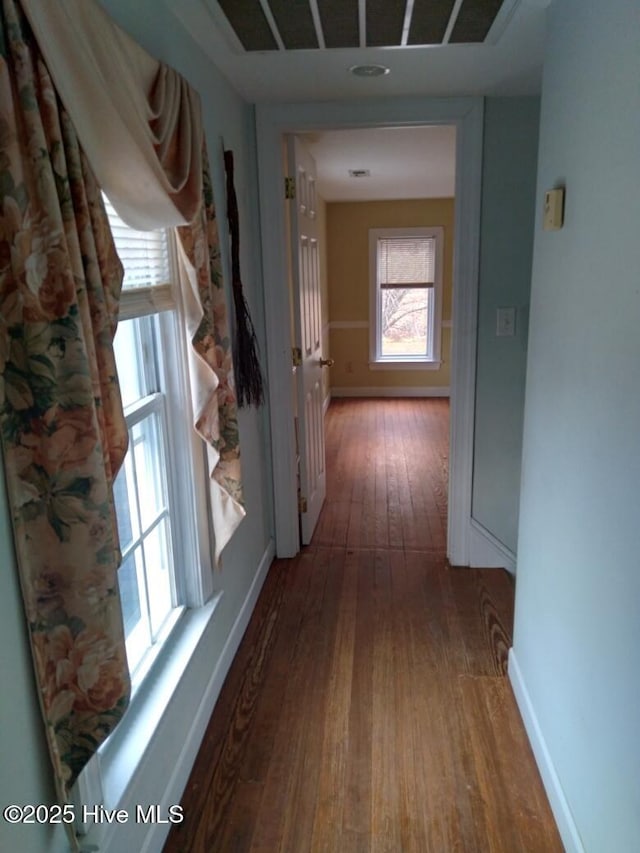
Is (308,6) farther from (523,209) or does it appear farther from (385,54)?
(523,209)

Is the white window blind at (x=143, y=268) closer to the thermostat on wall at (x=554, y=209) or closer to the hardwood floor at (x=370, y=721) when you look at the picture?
the thermostat on wall at (x=554, y=209)

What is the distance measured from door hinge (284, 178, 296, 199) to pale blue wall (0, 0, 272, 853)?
0.51ft

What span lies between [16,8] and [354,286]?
19.9 feet

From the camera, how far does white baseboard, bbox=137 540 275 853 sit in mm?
1511

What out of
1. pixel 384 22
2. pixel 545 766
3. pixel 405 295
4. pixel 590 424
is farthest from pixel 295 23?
pixel 405 295

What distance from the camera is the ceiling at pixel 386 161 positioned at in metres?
3.36

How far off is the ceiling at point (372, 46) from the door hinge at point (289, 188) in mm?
343

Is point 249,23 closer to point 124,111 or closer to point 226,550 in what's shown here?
point 124,111

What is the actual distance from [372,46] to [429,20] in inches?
9.4

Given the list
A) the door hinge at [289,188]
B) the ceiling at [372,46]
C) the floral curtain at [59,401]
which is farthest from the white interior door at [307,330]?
the floral curtain at [59,401]

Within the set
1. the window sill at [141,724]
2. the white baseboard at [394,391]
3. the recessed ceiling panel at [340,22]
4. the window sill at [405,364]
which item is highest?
the recessed ceiling panel at [340,22]

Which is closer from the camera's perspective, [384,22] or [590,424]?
[590,424]

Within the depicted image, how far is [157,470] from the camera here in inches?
68.2

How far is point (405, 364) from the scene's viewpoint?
695cm
